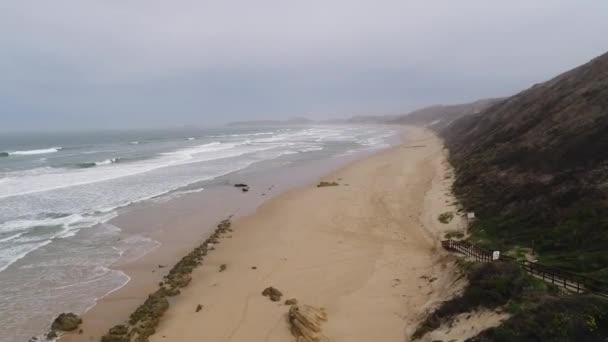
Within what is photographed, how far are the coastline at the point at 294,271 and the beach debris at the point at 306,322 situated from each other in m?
0.30

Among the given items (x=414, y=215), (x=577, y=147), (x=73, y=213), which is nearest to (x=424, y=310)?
(x=414, y=215)

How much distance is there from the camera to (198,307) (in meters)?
12.6

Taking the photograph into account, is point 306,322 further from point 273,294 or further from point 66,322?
point 66,322

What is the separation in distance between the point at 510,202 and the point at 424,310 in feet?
30.1

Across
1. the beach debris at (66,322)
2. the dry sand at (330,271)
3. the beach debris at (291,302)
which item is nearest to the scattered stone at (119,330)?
→ the dry sand at (330,271)

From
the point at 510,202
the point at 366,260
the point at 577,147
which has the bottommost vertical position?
the point at 366,260

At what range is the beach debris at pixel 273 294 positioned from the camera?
12789 mm

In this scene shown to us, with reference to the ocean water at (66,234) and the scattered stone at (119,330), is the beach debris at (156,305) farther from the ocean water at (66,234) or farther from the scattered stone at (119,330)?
the ocean water at (66,234)

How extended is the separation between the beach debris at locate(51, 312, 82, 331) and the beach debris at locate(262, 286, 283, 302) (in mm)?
5918

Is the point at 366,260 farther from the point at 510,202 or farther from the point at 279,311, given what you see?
the point at 510,202

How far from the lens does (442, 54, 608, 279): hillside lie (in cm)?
1241

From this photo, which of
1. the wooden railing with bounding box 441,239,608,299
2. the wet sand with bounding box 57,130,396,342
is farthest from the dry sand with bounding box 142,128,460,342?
the wooden railing with bounding box 441,239,608,299

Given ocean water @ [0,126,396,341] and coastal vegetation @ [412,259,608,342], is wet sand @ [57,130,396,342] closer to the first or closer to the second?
ocean water @ [0,126,396,341]

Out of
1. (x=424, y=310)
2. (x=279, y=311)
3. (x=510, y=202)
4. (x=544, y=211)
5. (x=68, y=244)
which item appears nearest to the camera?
(x=424, y=310)
